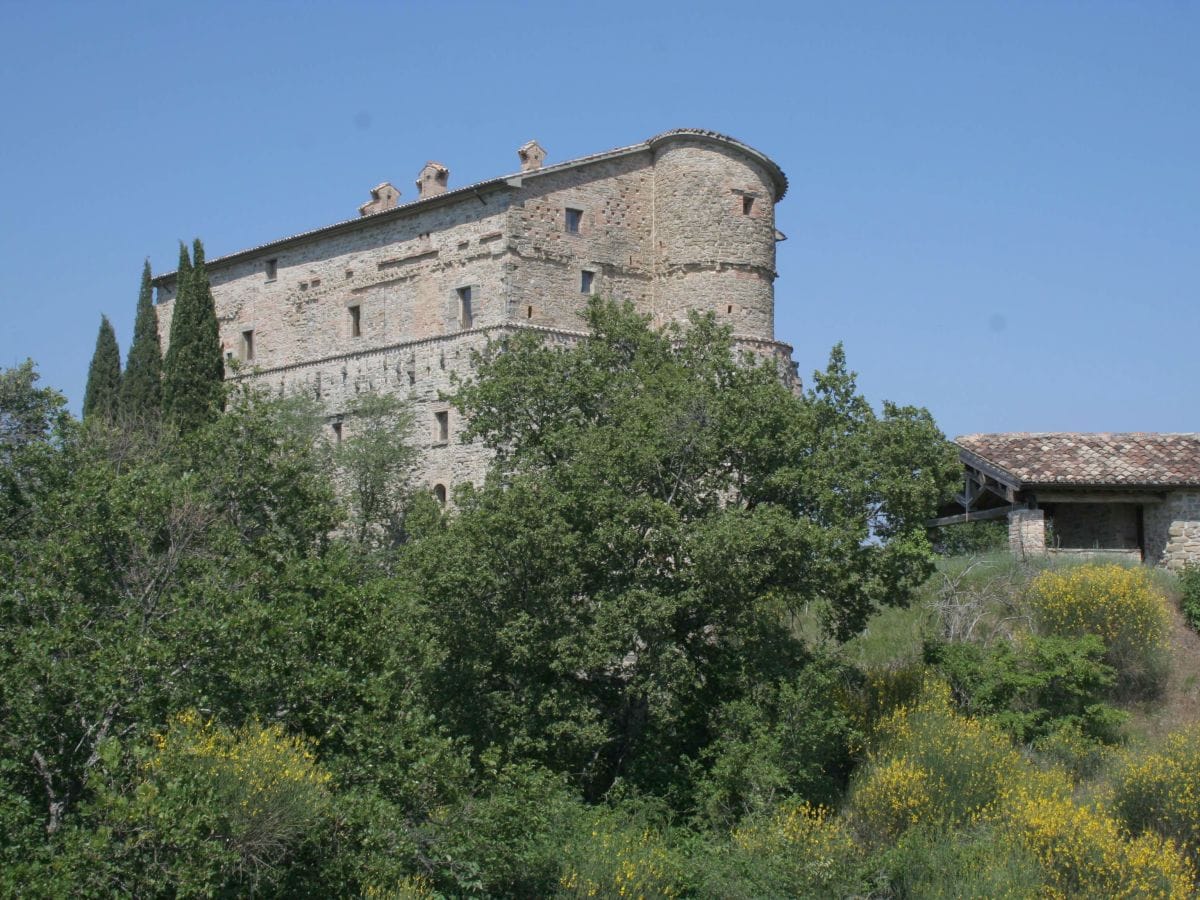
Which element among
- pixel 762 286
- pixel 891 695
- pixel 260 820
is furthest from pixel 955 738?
pixel 762 286

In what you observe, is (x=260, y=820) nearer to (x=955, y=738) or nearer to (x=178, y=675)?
(x=178, y=675)

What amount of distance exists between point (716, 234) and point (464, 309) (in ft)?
23.5

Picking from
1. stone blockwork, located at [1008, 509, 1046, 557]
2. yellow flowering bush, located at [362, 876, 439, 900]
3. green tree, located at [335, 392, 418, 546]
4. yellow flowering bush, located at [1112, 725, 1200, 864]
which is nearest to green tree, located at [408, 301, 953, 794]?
yellow flowering bush, located at [362, 876, 439, 900]

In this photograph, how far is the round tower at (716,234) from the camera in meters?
38.0

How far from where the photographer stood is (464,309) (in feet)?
126

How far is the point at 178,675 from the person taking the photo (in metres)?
17.2

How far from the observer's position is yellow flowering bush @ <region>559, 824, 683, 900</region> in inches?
751

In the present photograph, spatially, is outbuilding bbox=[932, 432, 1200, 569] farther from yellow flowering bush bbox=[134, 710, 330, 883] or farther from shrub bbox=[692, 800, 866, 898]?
yellow flowering bush bbox=[134, 710, 330, 883]

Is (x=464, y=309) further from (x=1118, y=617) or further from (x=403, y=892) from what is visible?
(x=403, y=892)

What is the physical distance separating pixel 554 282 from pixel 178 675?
2241 centimetres

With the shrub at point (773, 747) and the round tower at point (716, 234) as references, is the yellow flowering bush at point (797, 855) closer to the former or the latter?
the shrub at point (773, 747)

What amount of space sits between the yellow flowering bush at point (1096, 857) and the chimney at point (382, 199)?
29688 mm

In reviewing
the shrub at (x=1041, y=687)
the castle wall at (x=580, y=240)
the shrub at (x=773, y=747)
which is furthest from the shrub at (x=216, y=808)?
the castle wall at (x=580, y=240)

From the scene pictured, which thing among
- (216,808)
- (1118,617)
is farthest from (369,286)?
(216,808)
